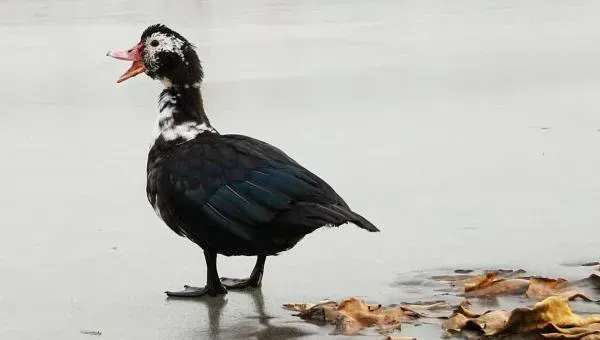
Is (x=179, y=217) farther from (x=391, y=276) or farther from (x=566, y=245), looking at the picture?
(x=566, y=245)

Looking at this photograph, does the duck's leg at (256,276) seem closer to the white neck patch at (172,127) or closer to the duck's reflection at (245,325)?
the duck's reflection at (245,325)

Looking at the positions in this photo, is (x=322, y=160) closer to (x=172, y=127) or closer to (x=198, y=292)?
(x=172, y=127)

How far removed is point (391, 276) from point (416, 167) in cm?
209

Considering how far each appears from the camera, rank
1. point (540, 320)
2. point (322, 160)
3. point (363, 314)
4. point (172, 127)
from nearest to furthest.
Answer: point (540, 320)
point (363, 314)
point (172, 127)
point (322, 160)

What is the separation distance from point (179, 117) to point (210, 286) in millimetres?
766

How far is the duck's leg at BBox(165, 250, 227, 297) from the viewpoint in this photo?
4.49 m

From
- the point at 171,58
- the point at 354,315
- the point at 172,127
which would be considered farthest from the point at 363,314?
the point at 171,58

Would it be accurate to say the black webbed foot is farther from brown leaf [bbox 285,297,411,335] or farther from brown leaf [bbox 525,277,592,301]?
brown leaf [bbox 525,277,592,301]

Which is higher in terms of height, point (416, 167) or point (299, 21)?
point (299, 21)

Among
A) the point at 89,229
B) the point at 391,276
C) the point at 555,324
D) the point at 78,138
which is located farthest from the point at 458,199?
the point at 78,138

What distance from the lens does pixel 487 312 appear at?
12.7 ft

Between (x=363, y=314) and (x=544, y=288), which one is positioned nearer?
(x=363, y=314)

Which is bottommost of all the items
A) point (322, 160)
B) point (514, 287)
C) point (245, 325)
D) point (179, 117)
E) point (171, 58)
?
point (245, 325)

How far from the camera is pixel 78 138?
25.8ft
